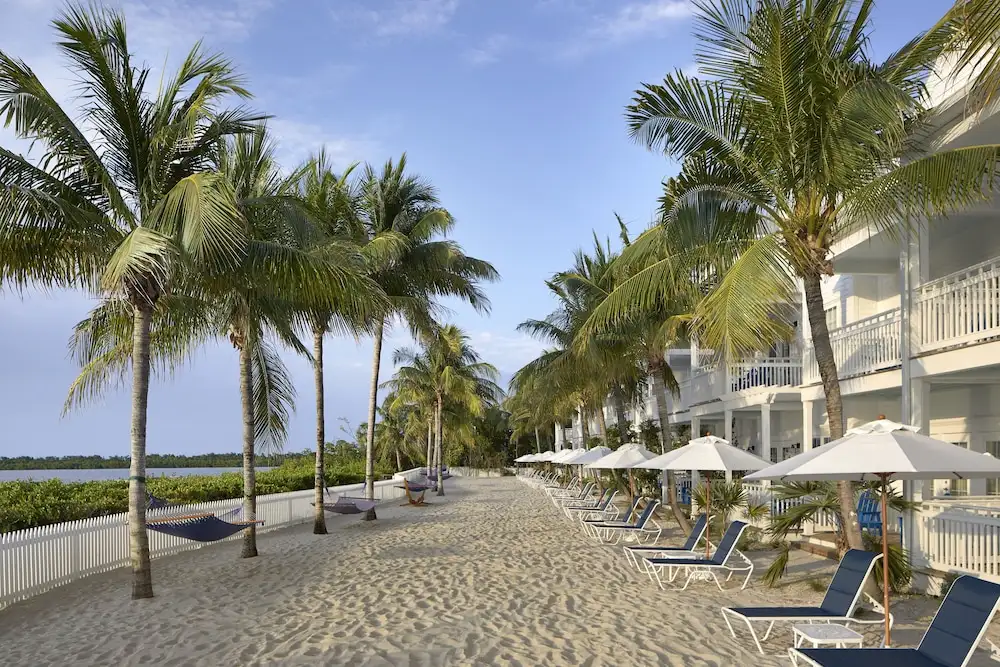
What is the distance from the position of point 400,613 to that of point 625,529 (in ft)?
22.9

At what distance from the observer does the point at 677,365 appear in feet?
107

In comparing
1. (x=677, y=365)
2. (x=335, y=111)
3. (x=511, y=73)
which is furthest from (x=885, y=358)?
(x=677, y=365)

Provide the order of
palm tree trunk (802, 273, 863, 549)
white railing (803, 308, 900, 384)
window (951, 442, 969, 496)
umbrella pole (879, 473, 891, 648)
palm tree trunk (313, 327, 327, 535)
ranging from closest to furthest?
1. umbrella pole (879, 473, 891, 648)
2. palm tree trunk (802, 273, 863, 549)
3. white railing (803, 308, 900, 384)
4. window (951, 442, 969, 496)
5. palm tree trunk (313, 327, 327, 535)

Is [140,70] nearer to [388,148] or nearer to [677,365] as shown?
[388,148]

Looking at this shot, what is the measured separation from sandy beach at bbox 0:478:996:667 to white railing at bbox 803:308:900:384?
309cm

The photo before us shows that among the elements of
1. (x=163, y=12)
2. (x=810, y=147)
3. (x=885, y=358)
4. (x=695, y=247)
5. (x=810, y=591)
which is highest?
(x=163, y=12)

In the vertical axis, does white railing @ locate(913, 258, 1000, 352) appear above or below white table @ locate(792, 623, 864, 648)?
above

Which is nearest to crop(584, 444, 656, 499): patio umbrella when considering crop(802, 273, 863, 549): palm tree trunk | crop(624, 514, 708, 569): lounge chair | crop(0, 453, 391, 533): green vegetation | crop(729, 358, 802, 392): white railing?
crop(729, 358, 802, 392): white railing

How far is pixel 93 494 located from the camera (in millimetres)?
18219

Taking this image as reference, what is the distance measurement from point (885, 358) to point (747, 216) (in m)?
3.70

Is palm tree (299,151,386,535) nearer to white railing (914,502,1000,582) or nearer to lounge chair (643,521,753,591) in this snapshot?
lounge chair (643,521,753,591)

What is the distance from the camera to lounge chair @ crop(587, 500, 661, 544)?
14.1 meters

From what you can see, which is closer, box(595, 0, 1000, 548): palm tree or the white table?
the white table

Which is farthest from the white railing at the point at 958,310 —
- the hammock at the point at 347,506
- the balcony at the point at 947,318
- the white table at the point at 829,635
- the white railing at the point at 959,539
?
the hammock at the point at 347,506
